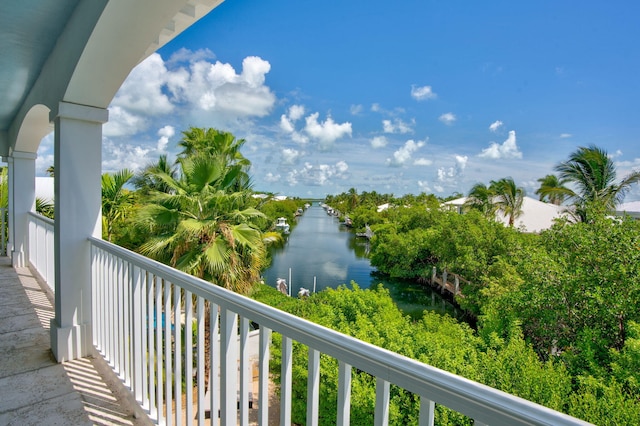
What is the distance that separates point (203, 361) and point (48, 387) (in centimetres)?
140

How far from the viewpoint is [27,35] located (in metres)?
2.46

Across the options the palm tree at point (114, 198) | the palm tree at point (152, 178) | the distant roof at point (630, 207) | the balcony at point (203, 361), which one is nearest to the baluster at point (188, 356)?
the balcony at point (203, 361)

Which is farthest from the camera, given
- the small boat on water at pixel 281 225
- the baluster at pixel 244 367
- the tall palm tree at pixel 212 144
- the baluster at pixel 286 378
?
the small boat on water at pixel 281 225

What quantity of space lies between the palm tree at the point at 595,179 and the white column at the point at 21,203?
19.2 m

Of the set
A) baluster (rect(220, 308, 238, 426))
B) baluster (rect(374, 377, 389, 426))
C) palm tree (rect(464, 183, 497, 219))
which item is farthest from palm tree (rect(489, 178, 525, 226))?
baluster (rect(374, 377, 389, 426))

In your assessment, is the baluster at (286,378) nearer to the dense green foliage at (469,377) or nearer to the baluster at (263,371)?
the baluster at (263,371)

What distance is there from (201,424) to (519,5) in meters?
31.2

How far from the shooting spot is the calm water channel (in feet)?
69.5

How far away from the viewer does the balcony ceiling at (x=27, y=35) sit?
2119 millimetres

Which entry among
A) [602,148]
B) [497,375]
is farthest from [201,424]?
[602,148]

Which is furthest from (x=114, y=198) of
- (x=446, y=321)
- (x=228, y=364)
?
(x=446, y=321)

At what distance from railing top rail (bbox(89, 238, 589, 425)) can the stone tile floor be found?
1395 mm

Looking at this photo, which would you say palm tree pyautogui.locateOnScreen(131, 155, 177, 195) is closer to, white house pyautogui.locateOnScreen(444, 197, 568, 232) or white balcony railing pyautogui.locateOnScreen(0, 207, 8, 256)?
white balcony railing pyautogui.locateOnScreen(0, 207, 8, 256)

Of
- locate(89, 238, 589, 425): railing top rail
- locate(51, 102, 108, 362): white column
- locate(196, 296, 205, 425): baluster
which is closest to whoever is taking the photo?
locate(89, 238, 589, 425): railing top rail
